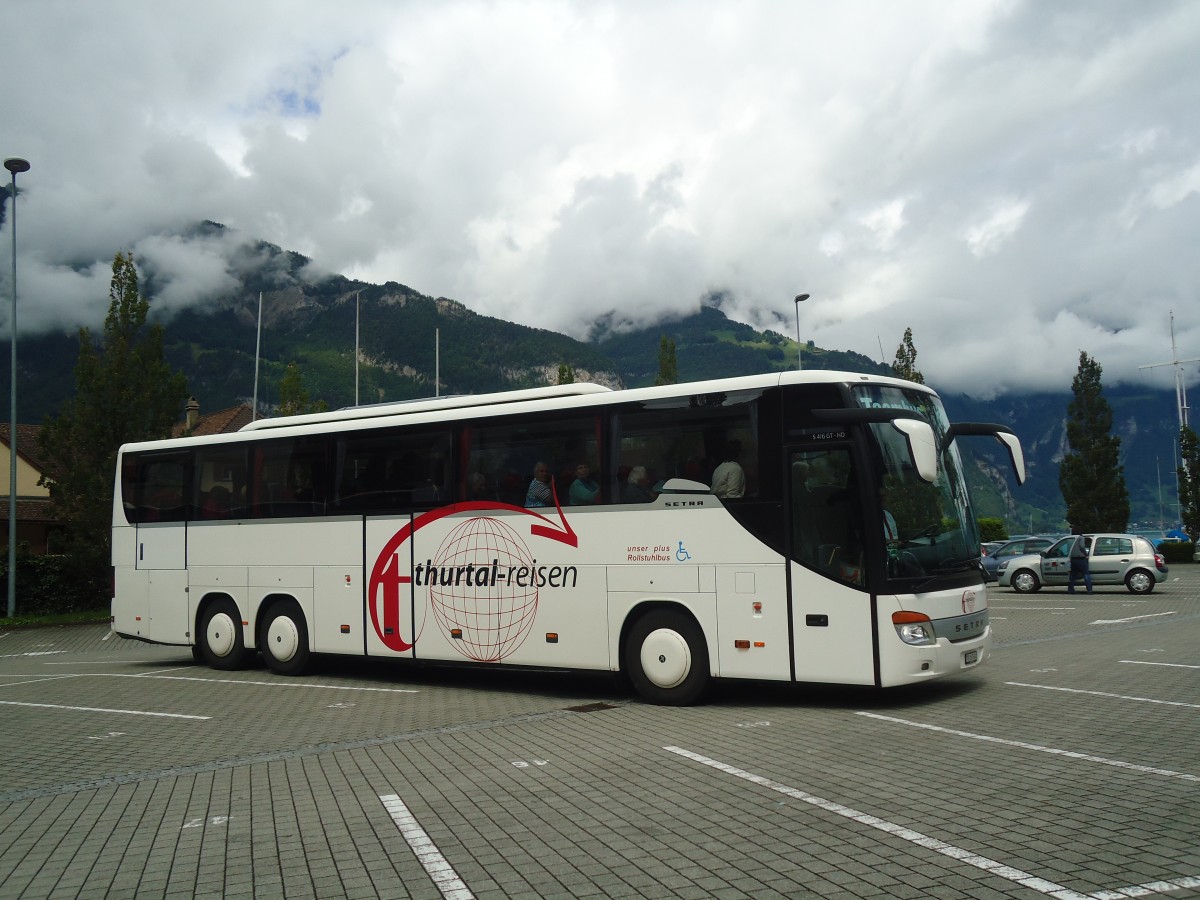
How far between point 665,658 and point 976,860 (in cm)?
593

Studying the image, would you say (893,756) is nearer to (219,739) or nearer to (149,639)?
(219,739)

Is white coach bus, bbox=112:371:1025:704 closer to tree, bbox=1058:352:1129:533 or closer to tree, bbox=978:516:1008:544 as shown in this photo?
tree, bbox=1058:352:1129:533

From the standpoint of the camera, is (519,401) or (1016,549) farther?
(1016,549)

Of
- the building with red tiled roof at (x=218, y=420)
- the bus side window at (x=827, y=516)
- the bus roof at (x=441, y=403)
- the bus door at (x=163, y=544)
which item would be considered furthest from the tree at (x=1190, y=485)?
A: the building with red tiled roof at (x=218, y=420)

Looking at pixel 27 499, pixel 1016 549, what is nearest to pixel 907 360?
pixel 1016 549

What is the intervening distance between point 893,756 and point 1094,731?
2.08 meters

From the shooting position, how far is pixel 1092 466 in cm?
5122

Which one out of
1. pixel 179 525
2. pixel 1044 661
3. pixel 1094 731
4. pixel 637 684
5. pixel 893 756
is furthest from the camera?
pixel 179 525

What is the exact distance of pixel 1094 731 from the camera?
28.6 feet

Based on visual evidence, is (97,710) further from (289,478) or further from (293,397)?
(293,397)

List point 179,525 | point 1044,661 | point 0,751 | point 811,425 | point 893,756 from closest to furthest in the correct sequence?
1. point 893,756
2. point 0,751
3. point 811,425
4. point 1044,661
5. point 179,525

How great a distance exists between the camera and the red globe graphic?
40.4ft

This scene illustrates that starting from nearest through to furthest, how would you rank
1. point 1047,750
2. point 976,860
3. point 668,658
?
1. point 976,860
2. point 1047,750
3. point 668,658

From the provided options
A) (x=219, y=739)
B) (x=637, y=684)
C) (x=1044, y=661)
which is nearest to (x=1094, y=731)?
(x=637, y=684)
